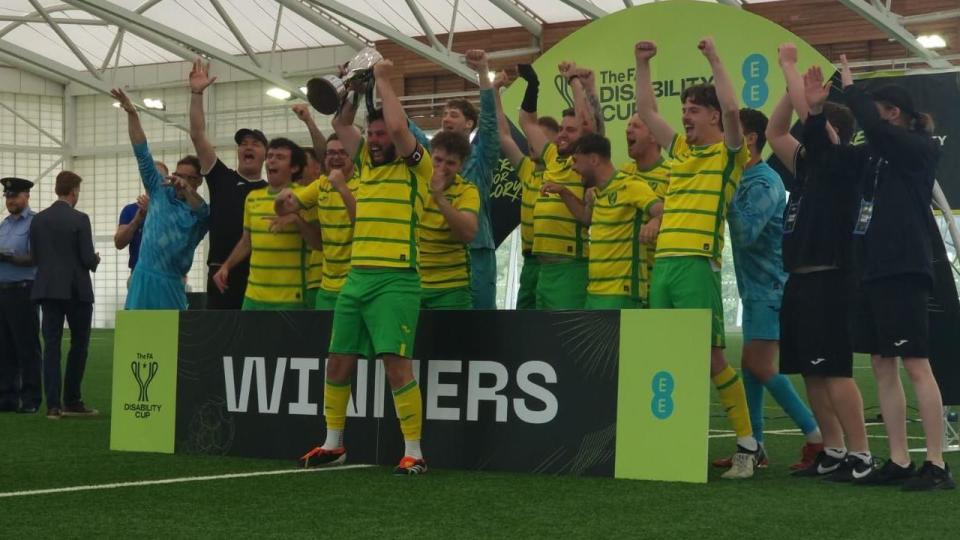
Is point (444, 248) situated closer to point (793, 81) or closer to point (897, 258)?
point (793, 81)

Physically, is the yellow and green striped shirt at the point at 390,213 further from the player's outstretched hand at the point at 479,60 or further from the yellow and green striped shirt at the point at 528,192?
the yellow and green striped shirt at the point at 528,192

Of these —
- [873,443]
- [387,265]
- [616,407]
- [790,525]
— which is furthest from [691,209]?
[873,443]

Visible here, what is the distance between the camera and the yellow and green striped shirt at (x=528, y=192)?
275 inches

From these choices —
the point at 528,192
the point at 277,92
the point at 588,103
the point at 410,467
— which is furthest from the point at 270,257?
the point at 277,92

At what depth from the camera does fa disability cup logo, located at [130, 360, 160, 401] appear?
22.2 ft

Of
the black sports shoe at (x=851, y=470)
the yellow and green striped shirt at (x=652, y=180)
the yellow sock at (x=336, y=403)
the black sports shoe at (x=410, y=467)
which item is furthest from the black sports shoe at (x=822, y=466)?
the yellow sock at (x=336, y=403)

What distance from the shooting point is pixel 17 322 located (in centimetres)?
942

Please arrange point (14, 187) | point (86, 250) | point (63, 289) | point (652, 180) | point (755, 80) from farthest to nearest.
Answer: point (14, 187) → point (86, 250) → point (63, 289) → point (755, 80) → point (652, 180)

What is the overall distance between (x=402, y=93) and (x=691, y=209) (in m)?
19.3

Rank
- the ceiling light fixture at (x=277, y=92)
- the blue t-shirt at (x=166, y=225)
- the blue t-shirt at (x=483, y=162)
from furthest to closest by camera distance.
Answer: the ceiling light fixture at (x=277, y=92) < the blue t-shirt at (x=166, y=225) < the blue t-shirt at (x=483, y=162)

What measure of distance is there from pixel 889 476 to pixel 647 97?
1.92 m

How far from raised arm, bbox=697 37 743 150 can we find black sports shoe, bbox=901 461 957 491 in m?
1.50

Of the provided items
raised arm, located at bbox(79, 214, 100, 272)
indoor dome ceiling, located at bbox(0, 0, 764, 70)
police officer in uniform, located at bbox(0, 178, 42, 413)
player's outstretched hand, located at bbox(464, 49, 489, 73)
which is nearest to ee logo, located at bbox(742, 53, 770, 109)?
player's outstretched hand, located at bbox(464, 49, 489, 73)

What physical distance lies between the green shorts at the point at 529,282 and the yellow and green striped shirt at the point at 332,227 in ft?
3.47
